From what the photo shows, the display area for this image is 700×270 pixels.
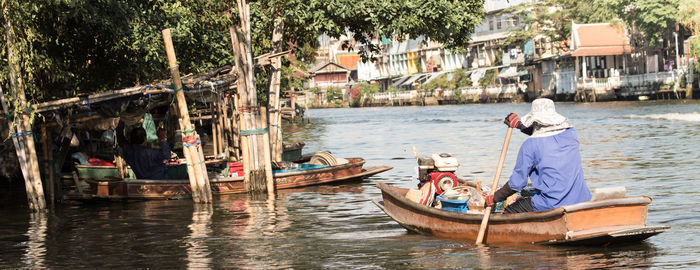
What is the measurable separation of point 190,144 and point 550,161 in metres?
8.41

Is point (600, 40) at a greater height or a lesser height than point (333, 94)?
greater

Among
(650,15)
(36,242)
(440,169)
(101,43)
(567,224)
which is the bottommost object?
(36,242)

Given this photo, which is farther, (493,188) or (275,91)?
(275,91)

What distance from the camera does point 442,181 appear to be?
13141 millimetres

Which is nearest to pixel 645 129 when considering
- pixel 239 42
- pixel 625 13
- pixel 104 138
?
pixel 104 138

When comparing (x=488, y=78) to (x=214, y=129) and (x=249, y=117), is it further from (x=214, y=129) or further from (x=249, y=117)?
(x=249, y=117)

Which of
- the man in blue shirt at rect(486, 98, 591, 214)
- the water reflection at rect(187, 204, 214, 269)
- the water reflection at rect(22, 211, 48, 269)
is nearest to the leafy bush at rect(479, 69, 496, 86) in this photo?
the water reflection at rect(187, 204, 214, 269)

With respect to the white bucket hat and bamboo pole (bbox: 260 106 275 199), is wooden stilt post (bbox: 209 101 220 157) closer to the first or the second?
bamboo pole (bbox: 260 106 275 199)

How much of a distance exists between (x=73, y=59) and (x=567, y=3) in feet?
234

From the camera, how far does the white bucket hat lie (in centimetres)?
1101

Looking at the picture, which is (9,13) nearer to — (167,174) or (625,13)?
(167,174)

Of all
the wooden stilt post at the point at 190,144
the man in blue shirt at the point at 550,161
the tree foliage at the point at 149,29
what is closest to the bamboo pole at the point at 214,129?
the tree foliage at the point at 149,29

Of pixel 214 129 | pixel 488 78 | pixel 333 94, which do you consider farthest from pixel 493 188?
pixel 333 94

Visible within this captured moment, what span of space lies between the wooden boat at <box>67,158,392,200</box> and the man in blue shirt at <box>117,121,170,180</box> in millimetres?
360
